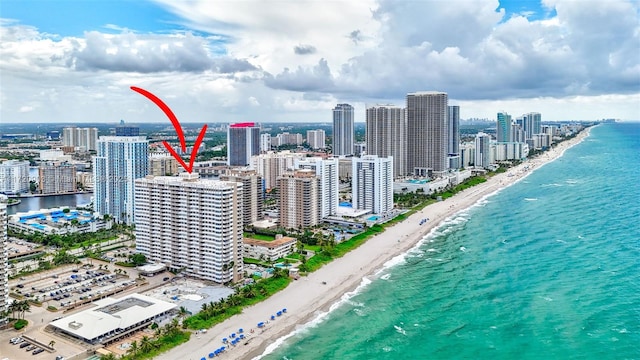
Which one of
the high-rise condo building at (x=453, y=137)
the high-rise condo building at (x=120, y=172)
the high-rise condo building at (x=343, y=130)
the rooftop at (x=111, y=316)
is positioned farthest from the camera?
the high-rise condo building at (x=343, y=130)

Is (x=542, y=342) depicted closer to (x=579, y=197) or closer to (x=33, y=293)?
(x=33, y=293)

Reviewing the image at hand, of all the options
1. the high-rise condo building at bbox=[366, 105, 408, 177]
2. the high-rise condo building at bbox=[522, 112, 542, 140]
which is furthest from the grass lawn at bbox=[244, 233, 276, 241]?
the high-rise condo building at bbox=[522, 112, 542, 140]

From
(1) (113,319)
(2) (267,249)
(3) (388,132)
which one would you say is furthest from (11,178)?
(1) (113,319)

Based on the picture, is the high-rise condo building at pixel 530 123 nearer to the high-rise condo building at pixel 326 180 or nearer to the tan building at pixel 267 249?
the high-rise condo building at pixel 326 180

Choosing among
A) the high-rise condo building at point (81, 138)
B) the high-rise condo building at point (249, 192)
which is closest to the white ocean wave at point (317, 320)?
the high-rise condo building at point (249, 192)

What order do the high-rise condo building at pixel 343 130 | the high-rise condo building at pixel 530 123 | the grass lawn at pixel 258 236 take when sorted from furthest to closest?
the high-rise condo building at pixel 530 123 < the high-rise condo building at pixel 343 130 < the grass lawn at pixel 258 236

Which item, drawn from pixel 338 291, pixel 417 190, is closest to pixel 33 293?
pixel 338 291
